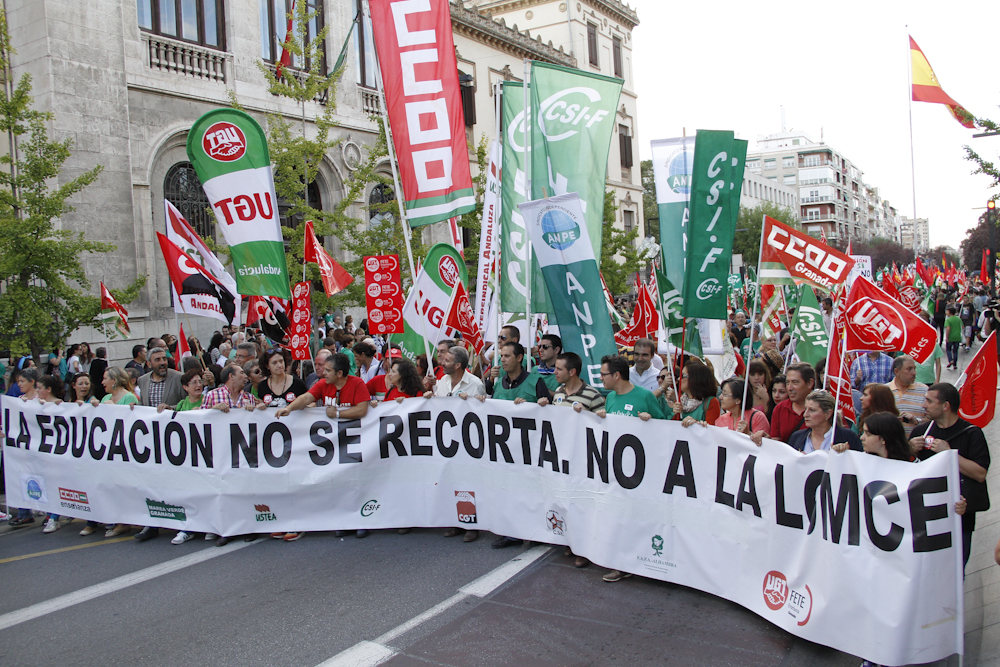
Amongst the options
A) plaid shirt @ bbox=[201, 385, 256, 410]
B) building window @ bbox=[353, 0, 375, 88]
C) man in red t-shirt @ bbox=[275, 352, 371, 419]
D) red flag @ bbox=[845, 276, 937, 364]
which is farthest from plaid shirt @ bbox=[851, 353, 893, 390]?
building window @ bbox=[353, 0, 375, 88]

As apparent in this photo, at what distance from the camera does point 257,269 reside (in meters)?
7.90

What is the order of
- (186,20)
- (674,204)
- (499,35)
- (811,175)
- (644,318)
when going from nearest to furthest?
(674,204)
(644,318)
(186,20)
(499,35)
(811,175)

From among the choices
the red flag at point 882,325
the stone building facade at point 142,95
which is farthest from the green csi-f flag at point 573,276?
the stone building facade at point 142,95

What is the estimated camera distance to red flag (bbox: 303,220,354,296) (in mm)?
10375

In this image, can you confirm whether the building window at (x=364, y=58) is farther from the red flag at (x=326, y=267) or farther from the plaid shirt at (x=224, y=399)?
the plaid shirt at (x=224, y=399)

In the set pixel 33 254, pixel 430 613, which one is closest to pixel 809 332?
pixel 430 613

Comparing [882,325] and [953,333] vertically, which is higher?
[882,325]

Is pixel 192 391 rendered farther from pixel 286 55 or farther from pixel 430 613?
pixel 286 55

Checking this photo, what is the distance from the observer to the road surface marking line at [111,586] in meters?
5.56

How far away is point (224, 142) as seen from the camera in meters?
7.84

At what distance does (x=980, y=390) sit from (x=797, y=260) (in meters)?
1.82

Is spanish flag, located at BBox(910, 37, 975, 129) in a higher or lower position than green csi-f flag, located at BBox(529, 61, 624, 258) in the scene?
higher

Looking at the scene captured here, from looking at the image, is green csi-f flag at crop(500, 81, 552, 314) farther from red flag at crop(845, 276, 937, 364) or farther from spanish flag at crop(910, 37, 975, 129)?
spanish flag at crop(910, 37, 975, 129)

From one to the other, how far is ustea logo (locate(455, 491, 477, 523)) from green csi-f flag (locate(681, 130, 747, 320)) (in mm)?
2444
